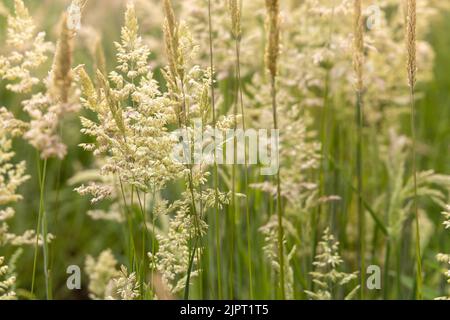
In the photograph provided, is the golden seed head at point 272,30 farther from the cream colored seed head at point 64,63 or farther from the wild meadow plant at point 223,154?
the cream colored seed head at point 64,63


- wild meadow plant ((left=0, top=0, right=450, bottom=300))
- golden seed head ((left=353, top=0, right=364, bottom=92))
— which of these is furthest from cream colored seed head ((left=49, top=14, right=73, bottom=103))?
golden seed head ((left=353, top=0, right=364, bottom=92))

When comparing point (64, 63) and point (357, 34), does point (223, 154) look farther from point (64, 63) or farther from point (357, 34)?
point (64, 63)

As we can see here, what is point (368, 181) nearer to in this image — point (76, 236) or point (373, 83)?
point (373, 83)

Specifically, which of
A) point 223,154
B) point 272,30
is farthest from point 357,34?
point 223,154

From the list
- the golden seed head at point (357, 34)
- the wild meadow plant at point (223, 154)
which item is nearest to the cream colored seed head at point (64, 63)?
the wild meadow plant at point (223, 154)

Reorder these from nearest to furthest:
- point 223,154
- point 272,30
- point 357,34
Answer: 1. point 272,30
2. point 357,34
3. point 223,154

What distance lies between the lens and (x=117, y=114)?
64.4 inches

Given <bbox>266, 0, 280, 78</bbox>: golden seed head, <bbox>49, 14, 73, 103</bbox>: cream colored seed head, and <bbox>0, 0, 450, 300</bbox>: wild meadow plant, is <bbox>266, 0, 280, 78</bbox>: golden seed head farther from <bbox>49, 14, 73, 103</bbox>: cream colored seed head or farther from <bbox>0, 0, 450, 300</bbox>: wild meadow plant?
<bbox>49, 14, 73, 103</bbox>: cream colored seed head

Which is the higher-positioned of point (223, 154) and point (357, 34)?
point (357, 34)

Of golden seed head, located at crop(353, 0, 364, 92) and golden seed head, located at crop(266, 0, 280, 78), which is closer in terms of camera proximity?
golden seed head, located at crop(266, 0, 280, 78)

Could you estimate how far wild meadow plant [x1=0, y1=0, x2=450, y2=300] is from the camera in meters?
1.72

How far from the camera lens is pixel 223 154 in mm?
2344

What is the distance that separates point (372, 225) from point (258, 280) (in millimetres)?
757
